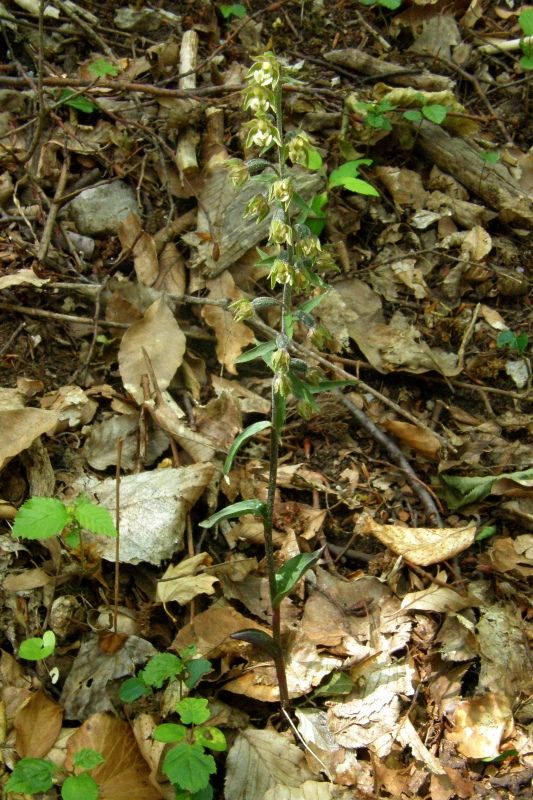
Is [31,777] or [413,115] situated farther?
[413,115]

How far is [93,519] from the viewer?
2760 millimetres

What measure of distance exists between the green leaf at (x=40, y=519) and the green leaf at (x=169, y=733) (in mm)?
811

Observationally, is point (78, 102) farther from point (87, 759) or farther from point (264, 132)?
point (87, 759)

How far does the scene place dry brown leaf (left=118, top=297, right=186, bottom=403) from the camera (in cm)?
361

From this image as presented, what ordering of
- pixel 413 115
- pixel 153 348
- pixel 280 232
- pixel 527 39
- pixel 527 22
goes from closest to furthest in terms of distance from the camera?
pixel 280 232 < pixel 153 348 < pixel 413 115 < pixel 527 22 < pixel 527 39

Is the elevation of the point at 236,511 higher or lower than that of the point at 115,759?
higher

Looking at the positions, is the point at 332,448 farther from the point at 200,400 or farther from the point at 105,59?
the point at 105,59

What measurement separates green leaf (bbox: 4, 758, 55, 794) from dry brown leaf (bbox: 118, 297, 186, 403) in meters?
1.68

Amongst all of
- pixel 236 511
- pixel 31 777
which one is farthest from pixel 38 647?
pixel 236 511

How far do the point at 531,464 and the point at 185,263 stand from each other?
2.26m

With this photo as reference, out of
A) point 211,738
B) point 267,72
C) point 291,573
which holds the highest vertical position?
point 267,72

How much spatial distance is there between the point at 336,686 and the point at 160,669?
81 cm

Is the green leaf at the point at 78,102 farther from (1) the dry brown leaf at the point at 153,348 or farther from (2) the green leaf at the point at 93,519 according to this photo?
(2) the green leaf at the point at 93,519

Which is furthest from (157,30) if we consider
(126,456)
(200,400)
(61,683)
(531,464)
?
(61,683)
